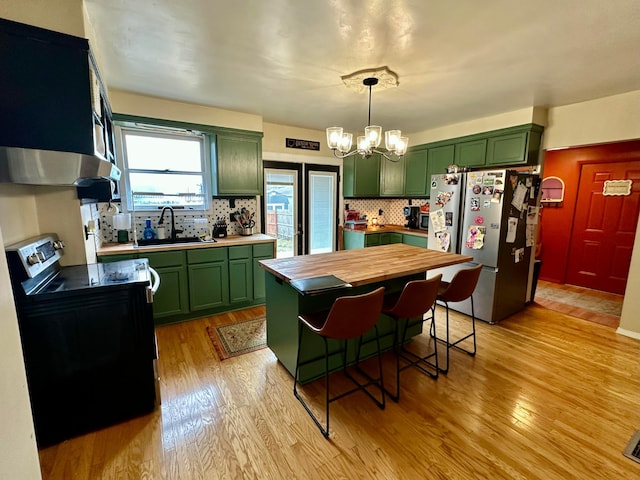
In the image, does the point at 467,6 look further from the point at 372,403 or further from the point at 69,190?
the point at 69,190

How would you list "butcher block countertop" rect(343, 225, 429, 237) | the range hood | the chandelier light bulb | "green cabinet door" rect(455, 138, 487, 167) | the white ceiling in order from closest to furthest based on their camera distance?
the range hood → the white ceiling → the chandelier light bulb → "green cabinet door" rect(455, 138, 487, 167) → "butcher block countertop" rect(343, 225, 429, 237)

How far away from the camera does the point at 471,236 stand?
3371mm

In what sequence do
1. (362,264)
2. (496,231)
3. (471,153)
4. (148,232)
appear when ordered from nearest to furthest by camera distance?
(362,264) → (496,231) → (148,232) → (471,153)

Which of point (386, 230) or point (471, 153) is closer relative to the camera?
point (471, 153)

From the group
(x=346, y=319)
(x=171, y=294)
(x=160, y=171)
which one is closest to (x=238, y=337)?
(x=171, y=294)

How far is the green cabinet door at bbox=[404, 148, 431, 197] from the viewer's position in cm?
462

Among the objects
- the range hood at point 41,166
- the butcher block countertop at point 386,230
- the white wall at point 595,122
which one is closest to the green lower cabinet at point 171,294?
the range hood at point 41,166

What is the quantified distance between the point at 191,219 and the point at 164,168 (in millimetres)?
683

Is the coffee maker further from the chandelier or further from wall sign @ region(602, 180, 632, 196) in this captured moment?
wall sign @ region(602, 180, 632, 196)

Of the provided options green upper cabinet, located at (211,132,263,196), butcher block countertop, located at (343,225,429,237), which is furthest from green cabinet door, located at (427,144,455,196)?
green upper cabinet, located at (211,132,263,196)

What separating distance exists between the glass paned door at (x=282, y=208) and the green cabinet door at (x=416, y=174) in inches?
73.6

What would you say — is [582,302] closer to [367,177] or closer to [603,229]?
[603,229]

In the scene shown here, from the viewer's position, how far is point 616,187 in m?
4.13

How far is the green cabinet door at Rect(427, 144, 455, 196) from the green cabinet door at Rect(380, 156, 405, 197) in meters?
0.51
